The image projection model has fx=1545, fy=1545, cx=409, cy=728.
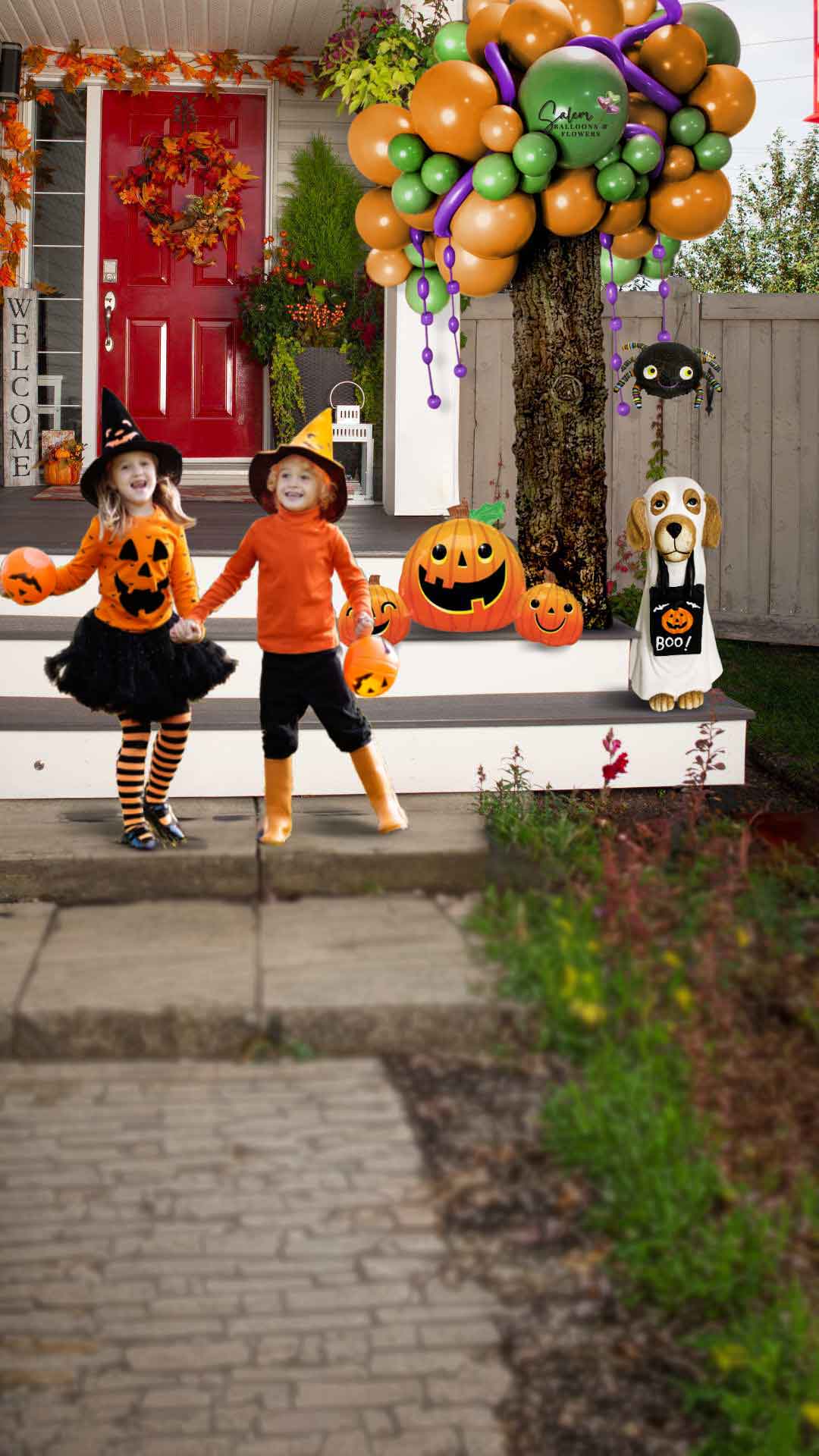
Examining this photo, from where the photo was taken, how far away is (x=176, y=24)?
8266mm

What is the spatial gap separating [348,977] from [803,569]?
19.3ft

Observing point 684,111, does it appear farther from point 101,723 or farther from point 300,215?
point 300,215

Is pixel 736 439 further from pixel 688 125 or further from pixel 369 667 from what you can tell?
pixel 369 667

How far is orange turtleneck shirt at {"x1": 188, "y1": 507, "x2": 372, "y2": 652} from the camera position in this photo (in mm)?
3617

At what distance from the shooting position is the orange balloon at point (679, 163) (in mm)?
4500

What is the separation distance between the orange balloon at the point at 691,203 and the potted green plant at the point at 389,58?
2.39 metres

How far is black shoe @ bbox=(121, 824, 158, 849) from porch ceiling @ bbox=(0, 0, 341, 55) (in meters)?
5.57

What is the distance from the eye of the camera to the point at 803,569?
28.0 ft

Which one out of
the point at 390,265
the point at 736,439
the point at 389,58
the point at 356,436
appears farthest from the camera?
the point at 736,439

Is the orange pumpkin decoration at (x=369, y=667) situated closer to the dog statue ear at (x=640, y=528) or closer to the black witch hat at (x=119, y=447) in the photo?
the black witch hat at (x=119, y=447)

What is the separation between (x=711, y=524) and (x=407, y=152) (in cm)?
137

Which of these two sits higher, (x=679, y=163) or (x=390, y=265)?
(x=679, y=163)

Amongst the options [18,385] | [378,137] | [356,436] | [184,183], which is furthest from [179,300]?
[378,137]

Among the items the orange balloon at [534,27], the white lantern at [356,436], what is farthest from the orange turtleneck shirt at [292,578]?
the white lantern at [356,436]
